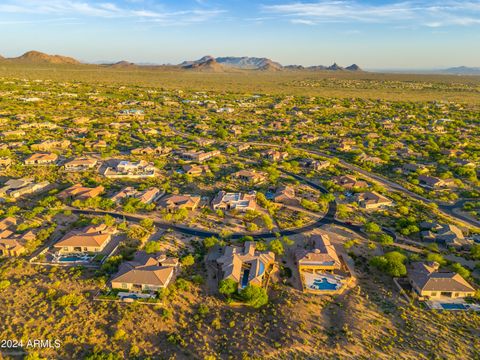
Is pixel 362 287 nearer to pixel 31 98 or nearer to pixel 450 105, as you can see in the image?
pixel 31 98

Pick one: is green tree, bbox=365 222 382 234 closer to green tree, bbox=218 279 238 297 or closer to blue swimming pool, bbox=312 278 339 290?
blue swimming pool, bbox=312 278 339 290

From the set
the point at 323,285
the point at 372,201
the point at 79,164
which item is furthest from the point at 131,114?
the point at 323,285

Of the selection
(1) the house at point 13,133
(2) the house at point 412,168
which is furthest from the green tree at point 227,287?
(1) the house at point 13,133

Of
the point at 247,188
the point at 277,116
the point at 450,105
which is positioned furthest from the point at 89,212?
the point at 450,105

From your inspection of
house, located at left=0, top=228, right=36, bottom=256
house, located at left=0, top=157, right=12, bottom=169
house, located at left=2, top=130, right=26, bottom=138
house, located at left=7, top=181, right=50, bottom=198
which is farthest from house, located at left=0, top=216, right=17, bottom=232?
house, located at left=2, top=130, right=26, bottom=138

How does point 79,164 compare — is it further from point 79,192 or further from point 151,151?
point 151,151

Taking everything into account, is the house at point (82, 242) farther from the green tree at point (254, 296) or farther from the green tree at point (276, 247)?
the green tree at point (276, 247)
